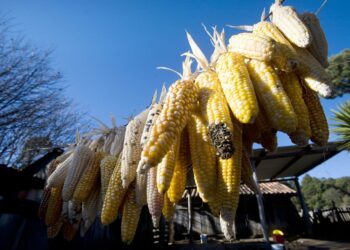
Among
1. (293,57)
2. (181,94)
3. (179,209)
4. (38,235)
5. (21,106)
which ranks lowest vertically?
(38,235)

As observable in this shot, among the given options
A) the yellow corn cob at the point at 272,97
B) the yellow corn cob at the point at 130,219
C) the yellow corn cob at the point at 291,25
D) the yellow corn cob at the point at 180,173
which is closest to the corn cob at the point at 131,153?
the yellow corn cob at the point at 130,219

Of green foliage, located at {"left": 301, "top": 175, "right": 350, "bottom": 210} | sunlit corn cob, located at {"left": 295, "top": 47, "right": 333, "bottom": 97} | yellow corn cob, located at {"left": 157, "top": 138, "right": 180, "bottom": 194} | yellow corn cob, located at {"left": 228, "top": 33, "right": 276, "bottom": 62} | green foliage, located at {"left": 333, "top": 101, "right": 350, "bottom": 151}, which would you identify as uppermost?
green foliage, located at {"left": 301, "top": 175, "right": 350, "bottom": 210}

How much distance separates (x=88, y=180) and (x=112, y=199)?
421 millimetres

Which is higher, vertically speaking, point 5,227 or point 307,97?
point 307,97

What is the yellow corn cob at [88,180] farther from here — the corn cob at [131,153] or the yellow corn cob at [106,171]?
the corn cob at [131,153]

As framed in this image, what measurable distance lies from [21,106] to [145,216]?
24.2 ft

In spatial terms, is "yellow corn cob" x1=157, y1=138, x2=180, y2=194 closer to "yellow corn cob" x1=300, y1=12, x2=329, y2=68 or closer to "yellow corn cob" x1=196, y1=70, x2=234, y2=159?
"yellow corn cob" x1=196, y1=70, x2=234, y2=159

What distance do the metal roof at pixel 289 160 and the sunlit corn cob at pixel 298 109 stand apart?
7363 millimetres

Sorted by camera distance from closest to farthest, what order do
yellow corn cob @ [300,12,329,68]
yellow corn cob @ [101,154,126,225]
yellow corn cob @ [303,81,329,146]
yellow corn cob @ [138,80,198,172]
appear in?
yellow corn cob @ [138,80,198,172]
yellow corn cob @ [303,81,329,146]
yellow corn cob @ [300,12,329,68]
yellow corn cob @ [101,154,126,225]

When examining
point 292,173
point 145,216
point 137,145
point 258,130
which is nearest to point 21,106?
point 145,216

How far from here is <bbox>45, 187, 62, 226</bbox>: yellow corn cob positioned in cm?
198

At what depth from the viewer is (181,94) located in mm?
1107

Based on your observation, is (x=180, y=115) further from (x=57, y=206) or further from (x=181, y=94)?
(x=57, y=206)

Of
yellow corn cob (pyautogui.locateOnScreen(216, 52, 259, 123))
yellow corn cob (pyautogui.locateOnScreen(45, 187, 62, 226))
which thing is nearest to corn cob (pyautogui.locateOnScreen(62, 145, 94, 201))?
yellow corn cob (pyautogui.locateOnScreen(45, 187, 62, 226))
